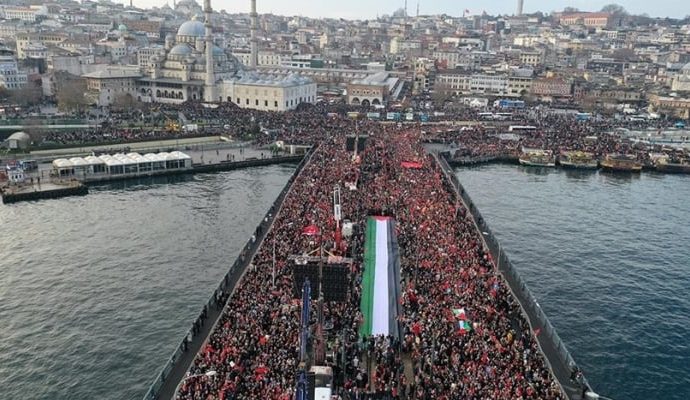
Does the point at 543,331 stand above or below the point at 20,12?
below

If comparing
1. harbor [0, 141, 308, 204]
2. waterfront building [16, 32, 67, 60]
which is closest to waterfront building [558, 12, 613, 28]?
waterfront building [16, 32, 67, 60]

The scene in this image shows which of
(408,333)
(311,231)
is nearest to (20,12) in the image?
(311,231)

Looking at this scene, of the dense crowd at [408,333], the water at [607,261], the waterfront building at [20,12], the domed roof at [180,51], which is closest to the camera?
the dense crowd at [408,333]

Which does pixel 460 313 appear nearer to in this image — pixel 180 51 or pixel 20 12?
pixel 180 51

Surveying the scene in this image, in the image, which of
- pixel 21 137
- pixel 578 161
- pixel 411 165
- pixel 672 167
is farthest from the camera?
pixel 672 167

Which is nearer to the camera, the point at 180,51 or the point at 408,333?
the point at 408,333

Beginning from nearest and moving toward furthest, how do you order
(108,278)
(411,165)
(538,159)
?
(108,278) < (411,165) < (538,159)

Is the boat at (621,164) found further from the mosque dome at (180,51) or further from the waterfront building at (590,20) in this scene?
the waterfront building at (590,20)

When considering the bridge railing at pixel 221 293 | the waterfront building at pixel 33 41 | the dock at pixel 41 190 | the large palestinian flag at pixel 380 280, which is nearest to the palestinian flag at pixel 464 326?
the large palestinian flag at pixel 380 280
